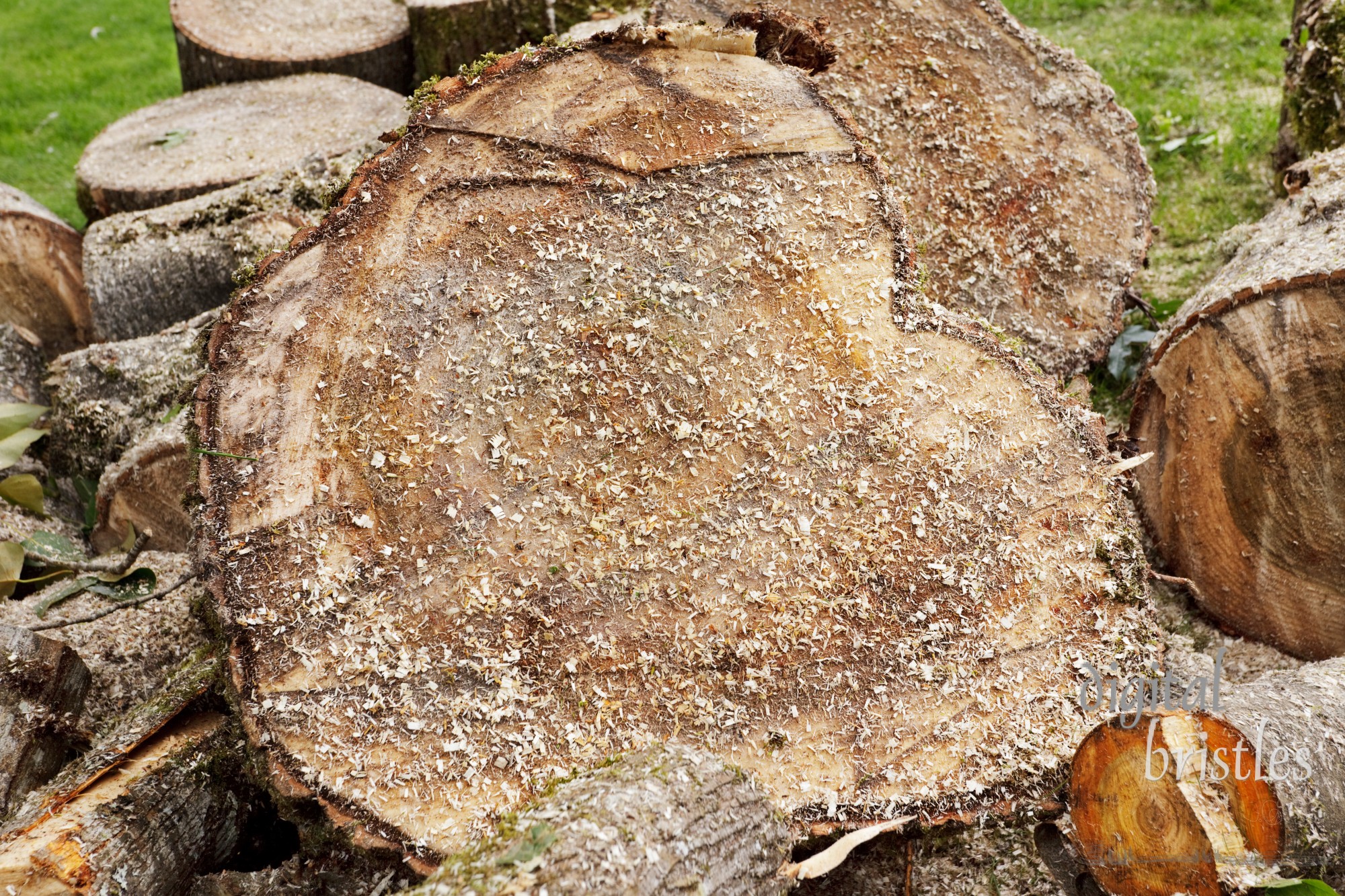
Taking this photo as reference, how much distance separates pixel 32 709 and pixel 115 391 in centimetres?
106

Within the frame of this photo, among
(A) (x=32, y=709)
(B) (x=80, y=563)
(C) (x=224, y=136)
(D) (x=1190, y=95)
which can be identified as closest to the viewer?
(A) (x=32, y=709)

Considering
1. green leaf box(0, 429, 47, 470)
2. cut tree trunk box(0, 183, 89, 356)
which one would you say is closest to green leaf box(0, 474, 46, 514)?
green leaf box(0, 429, 47, 470)

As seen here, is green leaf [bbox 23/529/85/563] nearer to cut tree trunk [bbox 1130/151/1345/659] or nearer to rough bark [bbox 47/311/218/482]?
rough bark [bbox 47/311/218/482]

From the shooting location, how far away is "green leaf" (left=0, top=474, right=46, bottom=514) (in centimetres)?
236

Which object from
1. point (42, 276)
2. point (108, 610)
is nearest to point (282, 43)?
point (42, 276)

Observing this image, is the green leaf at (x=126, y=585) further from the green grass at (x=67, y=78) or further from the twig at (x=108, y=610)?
the green grass at (x=67, y=78)

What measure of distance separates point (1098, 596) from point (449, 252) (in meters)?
1.32

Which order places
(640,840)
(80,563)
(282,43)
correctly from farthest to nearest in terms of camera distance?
(282,43)
(80,563)
(640,840)

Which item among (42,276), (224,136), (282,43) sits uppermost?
(282,43)

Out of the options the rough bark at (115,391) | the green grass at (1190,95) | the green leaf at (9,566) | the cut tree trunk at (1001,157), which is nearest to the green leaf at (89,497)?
the rough bark at (115,391)

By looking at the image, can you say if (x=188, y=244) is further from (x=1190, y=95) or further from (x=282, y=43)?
(x=1190, y=95)

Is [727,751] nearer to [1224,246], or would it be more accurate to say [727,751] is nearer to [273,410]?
[273,410]

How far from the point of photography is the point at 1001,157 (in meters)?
2.49

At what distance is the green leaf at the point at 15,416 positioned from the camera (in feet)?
8.25
